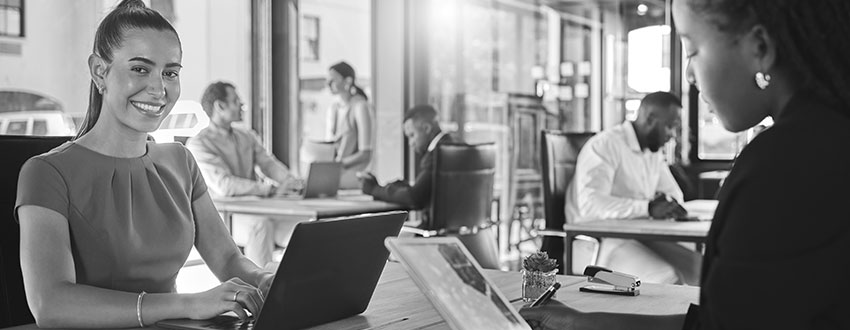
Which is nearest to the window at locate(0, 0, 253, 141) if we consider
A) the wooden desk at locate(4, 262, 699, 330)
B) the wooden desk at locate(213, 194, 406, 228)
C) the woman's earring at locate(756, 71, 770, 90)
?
the wooden desk at locate(213, 194, 406, 228)

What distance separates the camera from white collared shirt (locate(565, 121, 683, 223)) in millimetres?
4785

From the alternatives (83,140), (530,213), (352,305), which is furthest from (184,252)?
(530,213)

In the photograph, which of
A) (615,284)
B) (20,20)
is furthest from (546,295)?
(20,20)

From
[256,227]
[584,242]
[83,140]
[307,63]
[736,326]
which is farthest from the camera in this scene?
[307,63]

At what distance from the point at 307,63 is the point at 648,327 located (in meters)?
7.34

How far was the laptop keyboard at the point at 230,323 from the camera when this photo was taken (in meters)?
1.66

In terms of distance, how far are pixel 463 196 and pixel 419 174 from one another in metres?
0.30

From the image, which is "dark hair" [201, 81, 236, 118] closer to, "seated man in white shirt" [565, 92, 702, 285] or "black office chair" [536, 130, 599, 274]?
"black office chair" [536, 130, 599, 274]

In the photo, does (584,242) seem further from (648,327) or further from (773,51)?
(773,51)

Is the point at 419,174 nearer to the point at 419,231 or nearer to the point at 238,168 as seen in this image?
the point at 419,231

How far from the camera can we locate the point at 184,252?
2.18m

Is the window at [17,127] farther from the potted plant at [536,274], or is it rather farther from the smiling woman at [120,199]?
the potted plant at [536,274]

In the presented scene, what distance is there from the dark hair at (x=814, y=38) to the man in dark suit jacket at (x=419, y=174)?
13.7 feet

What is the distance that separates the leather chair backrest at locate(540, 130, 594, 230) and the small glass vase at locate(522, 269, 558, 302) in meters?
2.98
